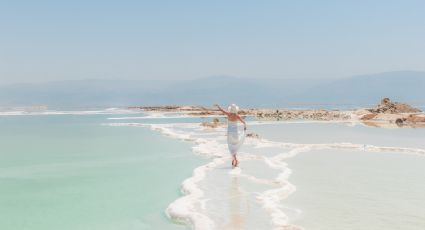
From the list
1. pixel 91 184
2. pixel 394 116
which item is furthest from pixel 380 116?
pixel 91 184

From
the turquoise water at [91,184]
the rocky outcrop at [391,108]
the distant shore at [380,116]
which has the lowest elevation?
the turquoise water at [91,184]

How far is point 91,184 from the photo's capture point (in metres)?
13.3

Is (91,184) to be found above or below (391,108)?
below

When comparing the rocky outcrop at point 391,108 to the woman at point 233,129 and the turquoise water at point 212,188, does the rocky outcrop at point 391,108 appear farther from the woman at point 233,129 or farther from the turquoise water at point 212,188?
the woman at point 233,129

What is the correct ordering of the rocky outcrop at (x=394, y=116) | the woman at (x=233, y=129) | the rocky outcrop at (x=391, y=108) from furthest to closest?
the rocky outcrop at (x=391, y=108)
the rocky outcrop at (x=394, y=116)
the woman at (x=233, y=129)

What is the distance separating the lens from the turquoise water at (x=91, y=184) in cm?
966

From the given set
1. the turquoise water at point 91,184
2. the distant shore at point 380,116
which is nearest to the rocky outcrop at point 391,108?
the distant shore at point 380,116

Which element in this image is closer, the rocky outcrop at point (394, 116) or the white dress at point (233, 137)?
the white dress at point (233, 137)

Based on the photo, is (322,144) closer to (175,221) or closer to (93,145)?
(93,145)

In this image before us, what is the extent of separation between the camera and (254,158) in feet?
59.7

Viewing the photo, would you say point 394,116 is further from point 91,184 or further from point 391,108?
point 91,184

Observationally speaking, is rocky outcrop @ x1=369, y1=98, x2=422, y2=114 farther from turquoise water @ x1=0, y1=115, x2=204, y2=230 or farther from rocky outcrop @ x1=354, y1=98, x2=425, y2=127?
turquoise water @ x1=0, y1=115, x2=204, y2=230

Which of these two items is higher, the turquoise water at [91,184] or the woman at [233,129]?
the woman at [233,129]

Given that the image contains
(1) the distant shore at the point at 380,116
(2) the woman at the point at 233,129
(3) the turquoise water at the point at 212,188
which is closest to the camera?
(3) the turquoise water at the point at 212,188
